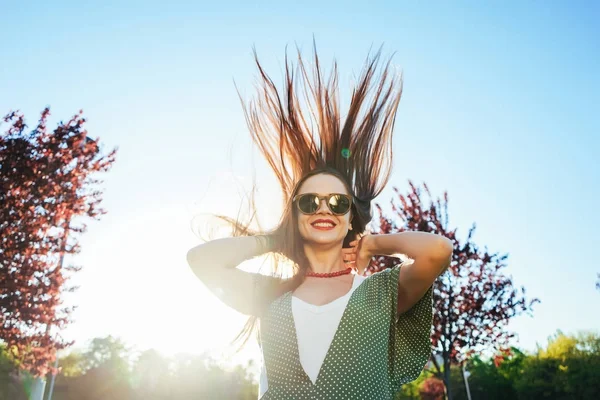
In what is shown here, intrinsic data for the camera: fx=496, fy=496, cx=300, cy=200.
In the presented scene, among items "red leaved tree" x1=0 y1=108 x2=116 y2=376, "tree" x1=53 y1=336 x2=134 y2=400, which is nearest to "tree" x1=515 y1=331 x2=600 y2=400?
"red leaved tree" x1=0 y1=108 x2=116 y2=376

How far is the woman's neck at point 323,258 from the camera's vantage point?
9.30ft

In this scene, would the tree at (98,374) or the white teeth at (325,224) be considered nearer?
the white teeth at (325,224)

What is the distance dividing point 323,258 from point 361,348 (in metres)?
0.71

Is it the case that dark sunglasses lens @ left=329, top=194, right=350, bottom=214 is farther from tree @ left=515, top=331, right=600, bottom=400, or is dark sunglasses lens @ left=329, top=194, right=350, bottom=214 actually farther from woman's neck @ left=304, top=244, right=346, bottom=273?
tree @ left=515, top=331, right=600, bottom=400

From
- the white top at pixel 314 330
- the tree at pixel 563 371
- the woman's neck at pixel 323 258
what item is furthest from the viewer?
the tree at pixel 563 371

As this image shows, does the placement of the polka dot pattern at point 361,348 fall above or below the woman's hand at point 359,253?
below

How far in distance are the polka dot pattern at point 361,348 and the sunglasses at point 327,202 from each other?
1.40 feet

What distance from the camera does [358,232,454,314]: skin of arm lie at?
238 cm

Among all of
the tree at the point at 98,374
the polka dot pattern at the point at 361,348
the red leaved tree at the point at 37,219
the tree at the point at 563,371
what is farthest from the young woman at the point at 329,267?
the tree at the point at 98,374

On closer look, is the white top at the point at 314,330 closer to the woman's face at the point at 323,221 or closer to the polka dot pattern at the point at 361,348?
the polka dot pattern at the point at 361,348

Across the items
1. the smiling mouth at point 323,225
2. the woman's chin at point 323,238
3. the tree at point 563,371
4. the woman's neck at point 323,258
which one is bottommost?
the woman's neck at point 323,258

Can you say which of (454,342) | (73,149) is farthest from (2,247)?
(454,342)

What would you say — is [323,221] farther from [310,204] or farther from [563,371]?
[563,371]

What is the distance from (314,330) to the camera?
236 cm
